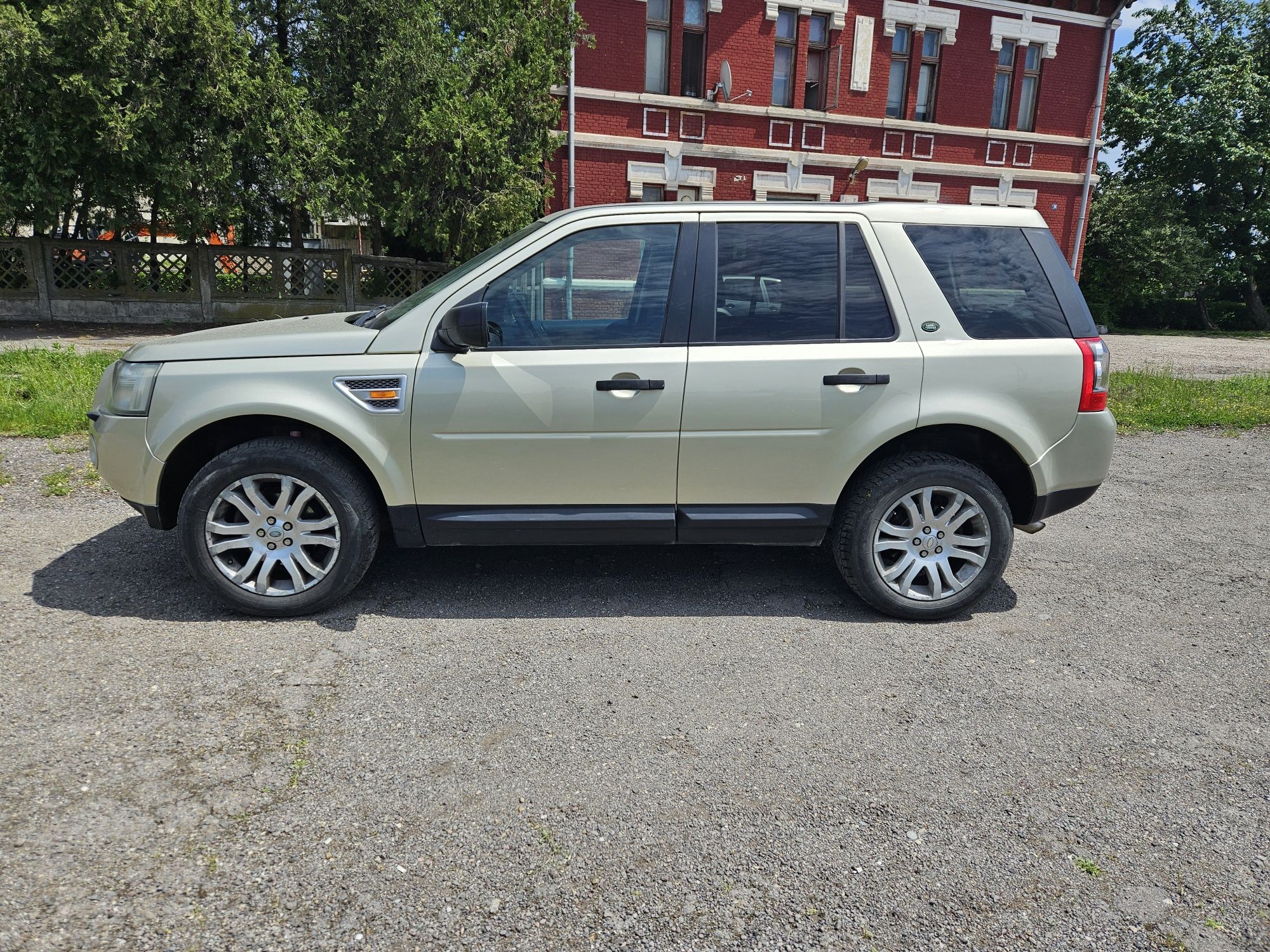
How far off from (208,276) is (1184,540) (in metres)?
16.8

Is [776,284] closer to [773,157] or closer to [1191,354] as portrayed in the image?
[773,157]

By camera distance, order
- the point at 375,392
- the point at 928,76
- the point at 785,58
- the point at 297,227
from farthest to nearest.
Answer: the point at 928,76
the point at 785,58
the point at 297,227
the point at 375,392

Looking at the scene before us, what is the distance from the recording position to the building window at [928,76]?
862 inches

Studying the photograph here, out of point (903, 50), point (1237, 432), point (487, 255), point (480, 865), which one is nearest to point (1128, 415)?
point (1237, 432)

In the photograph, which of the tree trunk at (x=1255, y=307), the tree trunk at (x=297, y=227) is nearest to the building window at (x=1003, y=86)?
the tree trunk at (x=1255, y=307)

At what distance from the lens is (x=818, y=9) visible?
20.5m

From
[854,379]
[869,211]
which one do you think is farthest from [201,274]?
[854,379]

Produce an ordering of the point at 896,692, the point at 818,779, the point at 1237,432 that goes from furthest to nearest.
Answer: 1. the point at 1237,432
2. the point at 896,692
3. the point at 818,779

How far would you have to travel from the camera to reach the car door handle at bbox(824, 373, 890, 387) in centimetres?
398

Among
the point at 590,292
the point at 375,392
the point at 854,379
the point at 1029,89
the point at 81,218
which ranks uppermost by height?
the point at 1029,89

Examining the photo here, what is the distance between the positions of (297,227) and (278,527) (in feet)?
48.9

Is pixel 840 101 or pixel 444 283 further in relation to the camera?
pixel 840 101

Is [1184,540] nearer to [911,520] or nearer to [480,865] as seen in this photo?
[911,520]

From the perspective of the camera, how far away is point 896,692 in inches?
138
